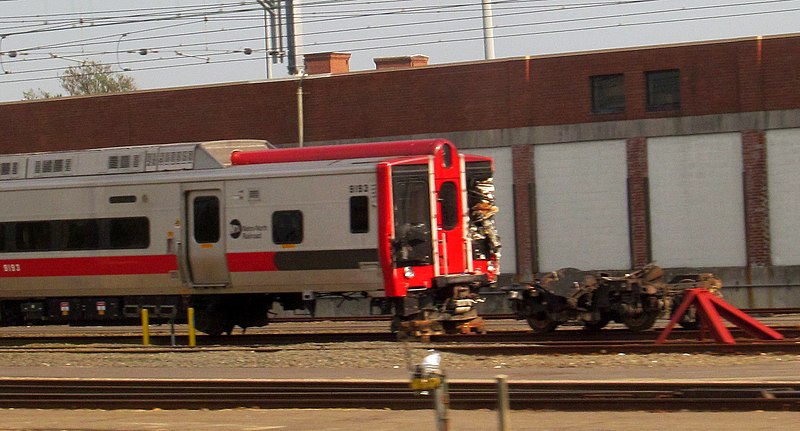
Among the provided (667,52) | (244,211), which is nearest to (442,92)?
(667,52)

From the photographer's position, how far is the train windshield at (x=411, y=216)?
19.9m

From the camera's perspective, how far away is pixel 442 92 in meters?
35.6

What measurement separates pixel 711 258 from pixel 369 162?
15.6 meters

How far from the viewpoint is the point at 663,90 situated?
33.4m

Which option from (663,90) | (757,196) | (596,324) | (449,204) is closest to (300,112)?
(663,90)

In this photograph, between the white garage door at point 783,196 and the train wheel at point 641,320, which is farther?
the white garage door at point 783,196

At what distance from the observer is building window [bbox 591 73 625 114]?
33.8 m

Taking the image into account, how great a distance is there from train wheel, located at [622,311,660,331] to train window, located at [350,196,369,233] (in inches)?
179

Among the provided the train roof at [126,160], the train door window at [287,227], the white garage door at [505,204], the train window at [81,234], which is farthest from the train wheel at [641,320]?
the white garage door at [505,204]

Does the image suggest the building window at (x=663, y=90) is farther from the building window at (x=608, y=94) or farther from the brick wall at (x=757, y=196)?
the brick wall at (x=757, y=196)

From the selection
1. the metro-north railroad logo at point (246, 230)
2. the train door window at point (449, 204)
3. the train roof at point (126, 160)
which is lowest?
the metro-north railroad logo at point (246, 230)

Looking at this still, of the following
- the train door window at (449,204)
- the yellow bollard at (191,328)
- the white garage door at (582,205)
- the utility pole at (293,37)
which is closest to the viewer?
the train door window at (449,204)

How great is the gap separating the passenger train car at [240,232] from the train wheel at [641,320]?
273cm

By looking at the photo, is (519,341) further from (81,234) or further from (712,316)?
(81,234)
